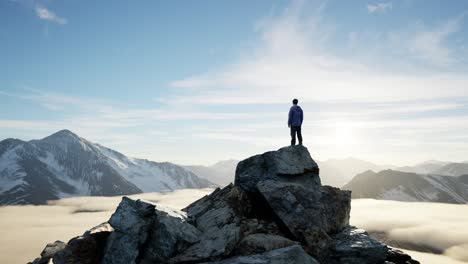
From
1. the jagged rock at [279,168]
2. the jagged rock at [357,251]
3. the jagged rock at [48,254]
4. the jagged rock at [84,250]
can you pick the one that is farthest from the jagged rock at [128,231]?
the jagged rock at [357,251]

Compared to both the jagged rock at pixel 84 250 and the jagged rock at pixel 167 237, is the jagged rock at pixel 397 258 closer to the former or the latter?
the jagged rock at pixel 167 237

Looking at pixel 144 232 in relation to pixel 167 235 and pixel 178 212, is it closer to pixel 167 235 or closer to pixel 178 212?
pixel 167 235

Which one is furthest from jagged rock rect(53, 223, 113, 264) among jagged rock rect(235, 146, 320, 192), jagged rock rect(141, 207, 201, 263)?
jagged rock rect(235, 146, 320, 192)

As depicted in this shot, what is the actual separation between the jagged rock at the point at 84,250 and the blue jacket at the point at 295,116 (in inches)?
716

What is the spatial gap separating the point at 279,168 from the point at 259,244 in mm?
8969

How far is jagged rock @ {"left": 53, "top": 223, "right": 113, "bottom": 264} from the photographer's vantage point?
21.8 meters

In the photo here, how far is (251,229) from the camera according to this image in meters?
23.3

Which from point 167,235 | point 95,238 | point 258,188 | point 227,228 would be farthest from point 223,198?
point 95,238

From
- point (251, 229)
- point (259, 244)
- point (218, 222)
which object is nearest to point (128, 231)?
point (218, 222)

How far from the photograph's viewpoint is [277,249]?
20.2 metres

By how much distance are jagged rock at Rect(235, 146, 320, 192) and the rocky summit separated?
3.3 inches

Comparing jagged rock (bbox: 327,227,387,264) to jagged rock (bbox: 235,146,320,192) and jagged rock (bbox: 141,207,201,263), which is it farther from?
jagged rock (bbox: 141,207,201,263)

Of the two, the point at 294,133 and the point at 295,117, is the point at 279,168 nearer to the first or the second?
the point at 294,133

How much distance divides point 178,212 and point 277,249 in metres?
8.03
